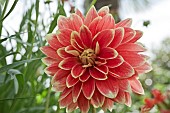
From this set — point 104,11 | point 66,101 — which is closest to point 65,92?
point 66,101

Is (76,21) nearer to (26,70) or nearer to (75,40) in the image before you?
(75,40)

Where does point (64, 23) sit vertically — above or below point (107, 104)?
above

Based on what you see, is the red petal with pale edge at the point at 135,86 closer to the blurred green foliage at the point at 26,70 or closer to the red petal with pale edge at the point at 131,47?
the red petal with pale edge at the point at 131,47

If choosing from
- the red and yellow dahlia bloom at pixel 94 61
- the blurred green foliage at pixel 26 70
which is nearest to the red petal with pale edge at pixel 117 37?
the red and yellow dahlia bloom at pixel 94 61

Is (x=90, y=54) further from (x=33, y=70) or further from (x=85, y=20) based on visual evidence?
(x=33, y=70)

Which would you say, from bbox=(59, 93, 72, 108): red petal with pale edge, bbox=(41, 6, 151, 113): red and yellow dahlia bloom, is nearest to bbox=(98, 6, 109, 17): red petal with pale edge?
bbox=(41, 6, 151, 113): red and yellow dahlia bloom
